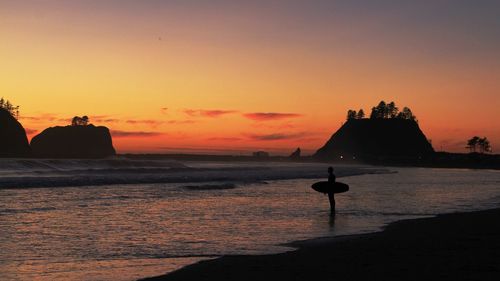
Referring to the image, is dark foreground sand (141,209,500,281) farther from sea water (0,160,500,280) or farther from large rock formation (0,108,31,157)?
large rock formation (0,108,31,157)

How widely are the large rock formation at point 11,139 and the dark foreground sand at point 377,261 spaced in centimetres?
18392

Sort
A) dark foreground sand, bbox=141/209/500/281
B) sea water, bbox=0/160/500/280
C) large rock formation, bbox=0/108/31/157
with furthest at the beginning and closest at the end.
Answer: large rock formation, bbox=0/108/31/157 → sea water, bbox=0/160/500/280 → dark foreground sand, bbox=141/209/500/281

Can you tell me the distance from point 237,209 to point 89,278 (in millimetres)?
14888

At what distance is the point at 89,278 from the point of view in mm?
10469

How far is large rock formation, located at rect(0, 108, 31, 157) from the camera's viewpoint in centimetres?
17950

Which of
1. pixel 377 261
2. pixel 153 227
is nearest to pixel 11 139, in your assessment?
pixel 153 227

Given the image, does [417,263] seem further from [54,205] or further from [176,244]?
[54,205]

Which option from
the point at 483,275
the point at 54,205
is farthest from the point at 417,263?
the point at 54,205

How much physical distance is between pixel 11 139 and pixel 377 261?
634 ft

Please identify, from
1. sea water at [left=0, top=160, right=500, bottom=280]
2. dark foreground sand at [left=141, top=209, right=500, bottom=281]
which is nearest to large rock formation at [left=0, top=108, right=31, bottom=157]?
sea water at [left=0, top=160, right=500, bottom=280]

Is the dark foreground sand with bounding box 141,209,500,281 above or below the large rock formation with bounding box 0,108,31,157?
below

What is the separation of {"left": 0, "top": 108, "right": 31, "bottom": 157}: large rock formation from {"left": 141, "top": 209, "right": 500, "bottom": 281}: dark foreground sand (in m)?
184

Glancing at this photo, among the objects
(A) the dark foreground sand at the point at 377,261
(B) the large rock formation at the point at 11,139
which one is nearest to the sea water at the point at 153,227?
(A) the dark foreground sand at the point at 377,261

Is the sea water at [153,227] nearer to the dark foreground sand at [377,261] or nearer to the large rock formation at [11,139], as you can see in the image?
the dark foreground sand at [377,261]
